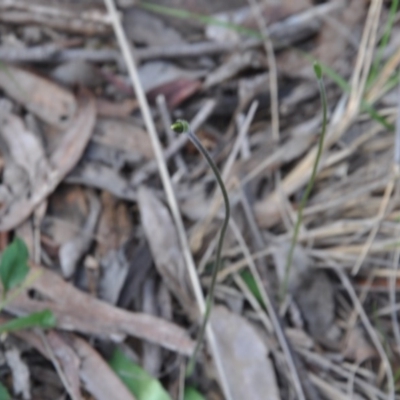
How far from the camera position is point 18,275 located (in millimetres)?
1169

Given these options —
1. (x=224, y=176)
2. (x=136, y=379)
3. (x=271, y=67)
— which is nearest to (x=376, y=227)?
(x=224, y=176)

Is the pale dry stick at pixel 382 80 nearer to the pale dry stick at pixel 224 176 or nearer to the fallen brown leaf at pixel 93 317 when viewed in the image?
the pale dry stick at pixel 224 176

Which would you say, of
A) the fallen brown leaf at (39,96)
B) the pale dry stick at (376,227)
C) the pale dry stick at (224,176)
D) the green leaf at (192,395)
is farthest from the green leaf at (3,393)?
the pale dry stick at (376,227)

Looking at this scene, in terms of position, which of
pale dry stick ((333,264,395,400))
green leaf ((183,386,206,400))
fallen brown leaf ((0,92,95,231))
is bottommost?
green leaf ((183,386,206,400))

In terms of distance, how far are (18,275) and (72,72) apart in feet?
1.59

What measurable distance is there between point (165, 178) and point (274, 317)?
33 centimetres

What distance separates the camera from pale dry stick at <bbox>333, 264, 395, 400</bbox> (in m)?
1.25

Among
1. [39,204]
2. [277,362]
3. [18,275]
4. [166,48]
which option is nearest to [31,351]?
[18,275]

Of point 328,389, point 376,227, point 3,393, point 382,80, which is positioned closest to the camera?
point 3,393

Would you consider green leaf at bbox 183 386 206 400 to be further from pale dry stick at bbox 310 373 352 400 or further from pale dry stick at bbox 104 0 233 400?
pale dry stick at bbox 310 373 352 400

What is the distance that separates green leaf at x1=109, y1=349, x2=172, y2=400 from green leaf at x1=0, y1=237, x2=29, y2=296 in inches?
8.6

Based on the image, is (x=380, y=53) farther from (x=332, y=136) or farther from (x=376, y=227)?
(x=376, y=227)

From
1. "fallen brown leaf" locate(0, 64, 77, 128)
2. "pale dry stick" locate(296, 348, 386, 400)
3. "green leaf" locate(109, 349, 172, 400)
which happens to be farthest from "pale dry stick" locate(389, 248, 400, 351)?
"fallen brown leaf" locate(0, 64, 77, 128)

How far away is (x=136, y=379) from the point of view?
122 centimetres
